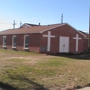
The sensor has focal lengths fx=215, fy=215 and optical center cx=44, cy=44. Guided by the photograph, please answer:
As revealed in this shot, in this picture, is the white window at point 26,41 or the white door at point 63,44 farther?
the white door at point 63,44

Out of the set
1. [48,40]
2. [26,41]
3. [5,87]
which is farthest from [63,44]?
[5,87]

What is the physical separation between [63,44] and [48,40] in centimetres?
299

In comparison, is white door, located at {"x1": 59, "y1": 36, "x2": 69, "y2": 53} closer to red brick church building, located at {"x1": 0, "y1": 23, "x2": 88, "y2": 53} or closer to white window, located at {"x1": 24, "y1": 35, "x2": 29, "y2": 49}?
red brick church building, located at {"x1": 0, "y1": 23, "x2": 88, "y2": 53}

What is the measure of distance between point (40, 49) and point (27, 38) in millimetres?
3368

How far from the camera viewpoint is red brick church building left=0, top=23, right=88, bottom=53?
27.6 m

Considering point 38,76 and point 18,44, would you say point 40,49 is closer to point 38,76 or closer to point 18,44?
point 18,44

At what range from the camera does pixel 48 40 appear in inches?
1098

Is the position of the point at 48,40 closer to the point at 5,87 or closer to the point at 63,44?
the point at 63,44

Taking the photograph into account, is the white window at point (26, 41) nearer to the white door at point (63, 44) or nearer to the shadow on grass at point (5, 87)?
the white door at point (63, 44)

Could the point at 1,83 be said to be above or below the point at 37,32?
below

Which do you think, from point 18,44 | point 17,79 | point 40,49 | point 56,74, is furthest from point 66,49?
point 17,79

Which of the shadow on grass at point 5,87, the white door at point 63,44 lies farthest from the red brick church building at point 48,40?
the shadow on grass at point 5,87

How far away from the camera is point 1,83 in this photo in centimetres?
795

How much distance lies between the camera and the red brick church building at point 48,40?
90.4 ft
